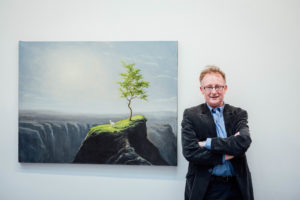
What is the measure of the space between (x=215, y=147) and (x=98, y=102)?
1.14 metres

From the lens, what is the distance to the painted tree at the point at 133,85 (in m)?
2.01

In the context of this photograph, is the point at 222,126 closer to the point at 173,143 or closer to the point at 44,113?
the point at 173,143

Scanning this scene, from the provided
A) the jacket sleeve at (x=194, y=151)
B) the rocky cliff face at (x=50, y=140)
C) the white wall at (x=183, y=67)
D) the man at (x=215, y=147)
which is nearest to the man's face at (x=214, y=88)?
the man at (x=215, y=147)

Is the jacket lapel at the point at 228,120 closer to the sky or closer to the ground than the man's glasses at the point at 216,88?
closer to the ground

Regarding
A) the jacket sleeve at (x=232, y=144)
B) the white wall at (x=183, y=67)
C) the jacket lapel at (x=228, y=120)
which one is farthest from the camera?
the white wall at (x=183, y=67)

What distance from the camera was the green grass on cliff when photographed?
201cm

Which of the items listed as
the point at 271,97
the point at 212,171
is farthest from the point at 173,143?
the point at 271,97

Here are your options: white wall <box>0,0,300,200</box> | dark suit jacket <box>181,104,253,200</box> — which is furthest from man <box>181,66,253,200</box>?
white wall <box>0,0,300,200</box>

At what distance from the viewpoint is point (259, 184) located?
6.47 feet

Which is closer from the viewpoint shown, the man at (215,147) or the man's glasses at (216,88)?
the man at (215,147)

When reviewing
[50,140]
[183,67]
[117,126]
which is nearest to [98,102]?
[117,126]

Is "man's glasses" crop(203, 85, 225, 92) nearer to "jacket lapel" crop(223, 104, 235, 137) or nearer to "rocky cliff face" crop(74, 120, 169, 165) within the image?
"jacket lapel" crop(223, 104, 235, 137)

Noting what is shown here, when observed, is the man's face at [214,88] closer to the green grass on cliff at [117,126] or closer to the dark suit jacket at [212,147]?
the dark suit jacket at [212,147]

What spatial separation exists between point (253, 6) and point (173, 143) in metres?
1.45
